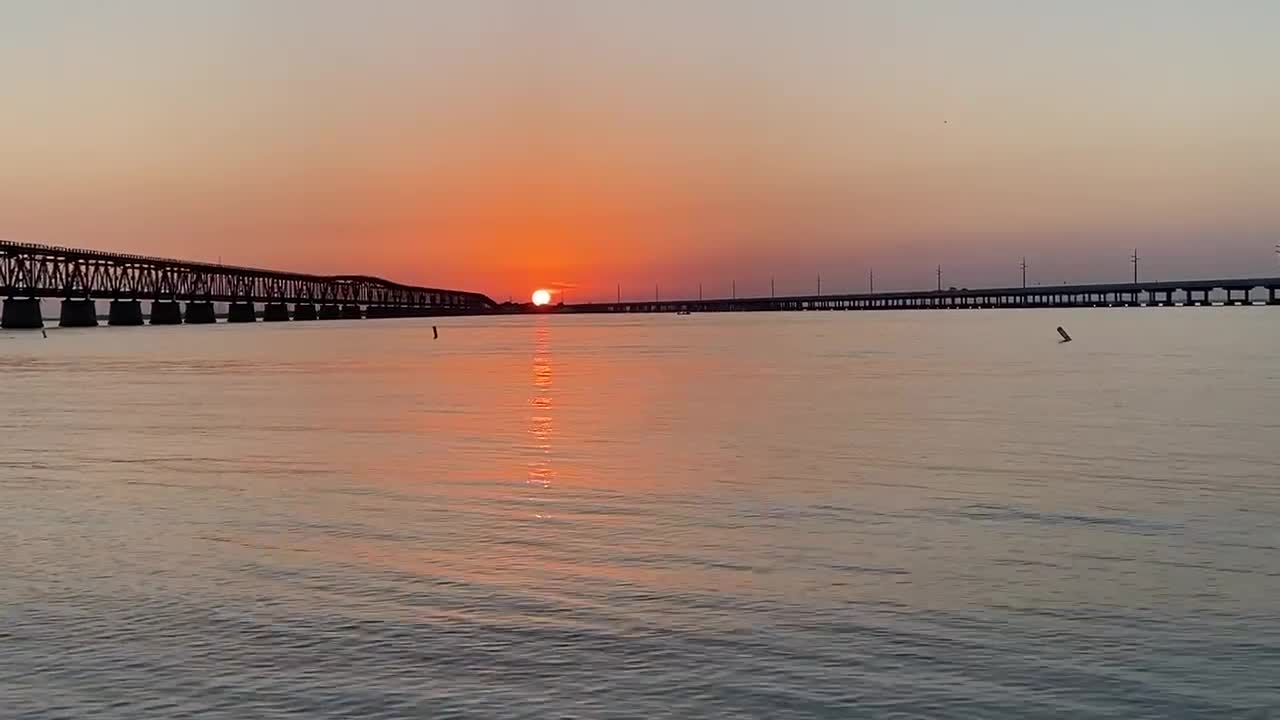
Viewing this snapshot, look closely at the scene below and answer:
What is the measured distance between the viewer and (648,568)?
644 inches

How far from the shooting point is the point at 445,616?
45.5 feet

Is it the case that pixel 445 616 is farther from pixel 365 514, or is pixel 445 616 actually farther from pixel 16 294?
pixel 16 294

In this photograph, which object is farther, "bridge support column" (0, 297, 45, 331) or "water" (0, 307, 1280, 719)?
"bridge support column" (0, 297, 45, 331)

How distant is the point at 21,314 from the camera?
643 feet

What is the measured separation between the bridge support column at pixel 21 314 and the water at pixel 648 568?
17411 cm

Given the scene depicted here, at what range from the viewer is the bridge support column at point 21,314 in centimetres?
19391

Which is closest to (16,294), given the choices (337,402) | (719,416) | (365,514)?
(337,402)

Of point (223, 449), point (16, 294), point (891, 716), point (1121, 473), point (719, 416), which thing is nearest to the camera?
point (891, 716)

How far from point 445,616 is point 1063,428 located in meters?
25.8

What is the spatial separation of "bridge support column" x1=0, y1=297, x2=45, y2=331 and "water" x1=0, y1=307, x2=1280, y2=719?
174110 millimetres

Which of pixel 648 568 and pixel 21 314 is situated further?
pixel 21 314

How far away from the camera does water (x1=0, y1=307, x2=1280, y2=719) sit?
37.2ft

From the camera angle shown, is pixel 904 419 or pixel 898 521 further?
pixel 904 419

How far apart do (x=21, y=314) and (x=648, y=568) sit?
20533 cm
